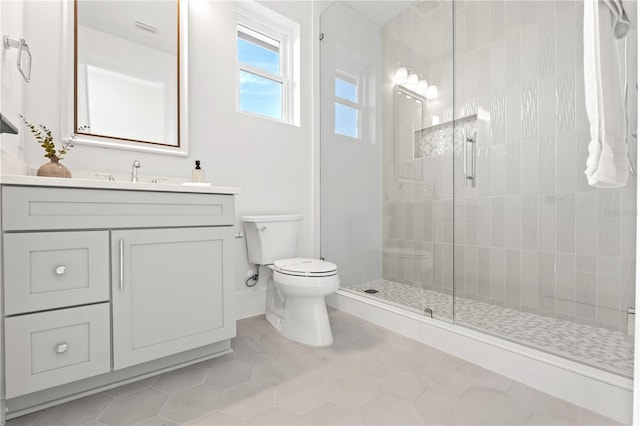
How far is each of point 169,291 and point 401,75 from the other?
7.65 feet

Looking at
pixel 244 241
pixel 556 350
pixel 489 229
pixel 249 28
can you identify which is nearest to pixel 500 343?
pixel 556 350

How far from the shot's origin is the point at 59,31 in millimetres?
1525

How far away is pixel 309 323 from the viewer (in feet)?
5.68

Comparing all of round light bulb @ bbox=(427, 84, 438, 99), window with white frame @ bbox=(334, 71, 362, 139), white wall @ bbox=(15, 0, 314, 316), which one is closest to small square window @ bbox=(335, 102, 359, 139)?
window with white frame @ bbox=(334, 71, 362, 139)

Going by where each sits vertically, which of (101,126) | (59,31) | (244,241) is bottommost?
(244,241)

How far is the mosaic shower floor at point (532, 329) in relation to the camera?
133 cm

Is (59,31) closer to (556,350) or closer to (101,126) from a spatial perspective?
(101,126)

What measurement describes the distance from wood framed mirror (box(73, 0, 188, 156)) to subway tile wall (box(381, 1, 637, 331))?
160 cm

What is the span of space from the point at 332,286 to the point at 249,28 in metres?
1.99

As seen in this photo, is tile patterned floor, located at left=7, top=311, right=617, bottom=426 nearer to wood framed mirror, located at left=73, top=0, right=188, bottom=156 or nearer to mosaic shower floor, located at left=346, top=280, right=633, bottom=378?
mosaic shower floor, located at left=346, top=280, right=633, bottom=378

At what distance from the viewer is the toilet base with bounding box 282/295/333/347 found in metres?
1.71

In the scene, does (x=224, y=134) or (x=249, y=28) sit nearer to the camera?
(x=224, y=134)

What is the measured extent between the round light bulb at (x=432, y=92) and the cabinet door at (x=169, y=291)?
6.21ft

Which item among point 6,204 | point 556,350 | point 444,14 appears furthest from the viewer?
point 444,14
